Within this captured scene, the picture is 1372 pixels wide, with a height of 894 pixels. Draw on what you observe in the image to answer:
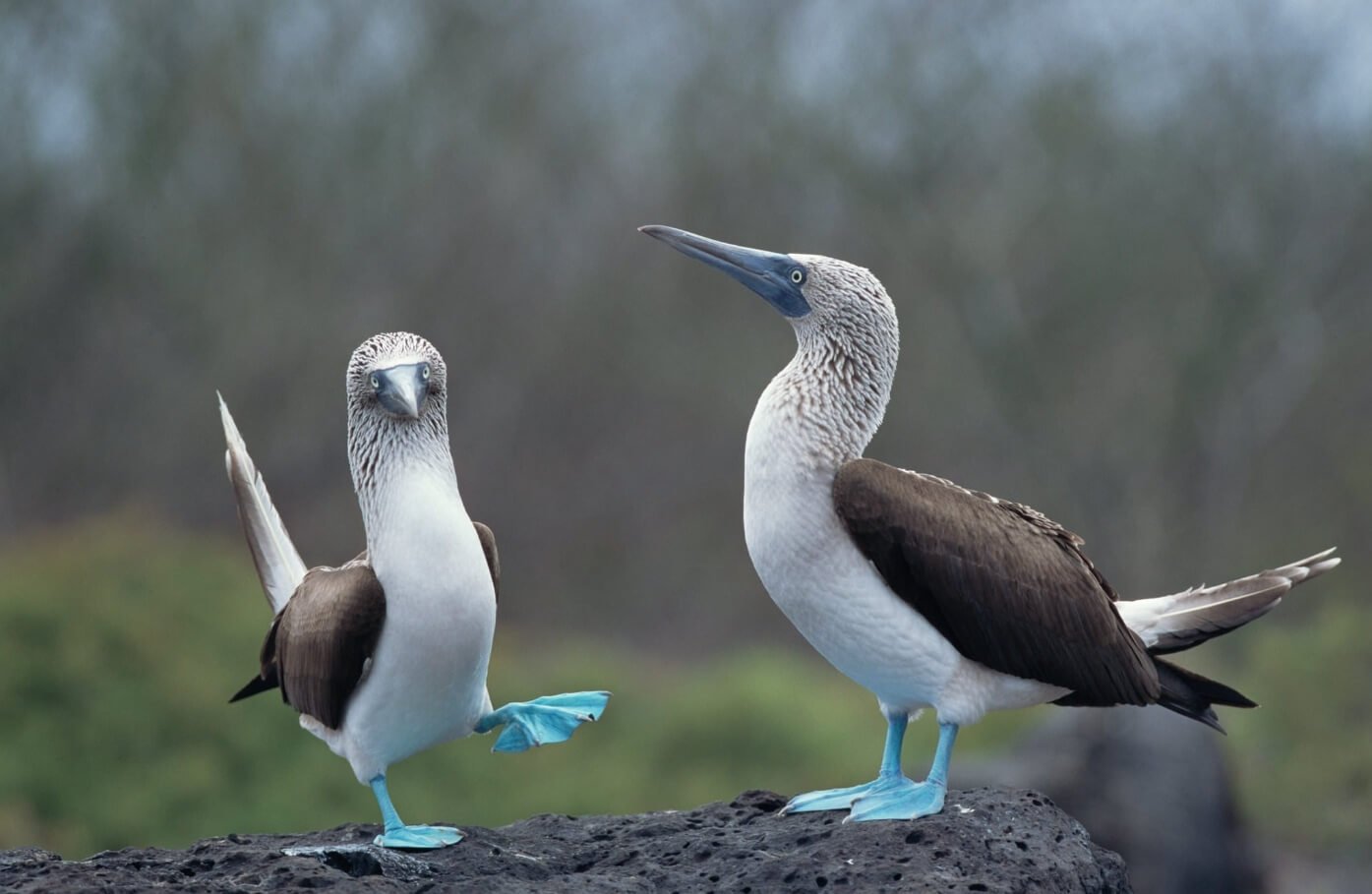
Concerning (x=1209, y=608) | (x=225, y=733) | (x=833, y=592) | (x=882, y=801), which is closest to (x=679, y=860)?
(x=882, y=801)

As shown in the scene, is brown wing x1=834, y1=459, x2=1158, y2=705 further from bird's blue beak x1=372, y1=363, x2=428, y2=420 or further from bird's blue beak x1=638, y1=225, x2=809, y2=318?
bird's blue beak x1=372, y1=363, x2=428, y2=420

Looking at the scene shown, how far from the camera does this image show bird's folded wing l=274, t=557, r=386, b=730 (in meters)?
3.83

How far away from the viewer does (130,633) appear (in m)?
9.84

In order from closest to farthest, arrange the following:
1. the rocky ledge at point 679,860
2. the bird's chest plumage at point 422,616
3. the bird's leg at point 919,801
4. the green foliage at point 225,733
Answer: the rocky ledge at point 679,860 → the bird's chest plumage at point 422,616 → the bird's leg at point 919,801 → the green foliage at point 225,733

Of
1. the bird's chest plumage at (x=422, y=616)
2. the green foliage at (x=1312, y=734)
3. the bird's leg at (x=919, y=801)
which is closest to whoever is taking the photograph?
the bird's chest plumage at (x=422, y=616)

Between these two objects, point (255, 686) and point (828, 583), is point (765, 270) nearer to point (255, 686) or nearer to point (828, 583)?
point (828, 583)

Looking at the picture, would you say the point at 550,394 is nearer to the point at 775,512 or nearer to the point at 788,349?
the point at 788,349

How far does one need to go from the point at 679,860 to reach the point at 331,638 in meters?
1.09

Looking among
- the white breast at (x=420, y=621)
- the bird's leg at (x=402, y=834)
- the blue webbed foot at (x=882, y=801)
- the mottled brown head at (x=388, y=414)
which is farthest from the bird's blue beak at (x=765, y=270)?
the bird's leg at (x=402, y=834)

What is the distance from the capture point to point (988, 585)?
3.97 metres

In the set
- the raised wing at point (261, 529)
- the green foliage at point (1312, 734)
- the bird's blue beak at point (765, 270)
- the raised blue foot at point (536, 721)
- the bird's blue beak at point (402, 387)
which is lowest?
the green foliage at point (1312, 734)

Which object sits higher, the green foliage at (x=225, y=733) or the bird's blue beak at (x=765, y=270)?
the bird's blue beak at (x=765, y=270)

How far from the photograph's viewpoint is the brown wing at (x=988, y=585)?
3.94 metres

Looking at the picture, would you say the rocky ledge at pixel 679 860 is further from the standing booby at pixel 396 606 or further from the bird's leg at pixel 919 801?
the standing booby at pixel 396 606
